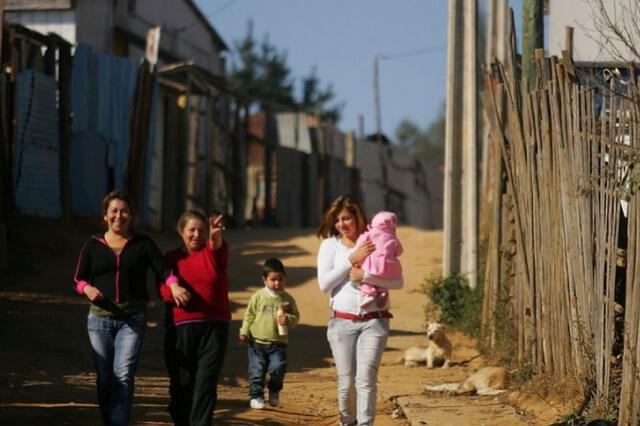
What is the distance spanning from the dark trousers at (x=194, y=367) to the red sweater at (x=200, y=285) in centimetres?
6

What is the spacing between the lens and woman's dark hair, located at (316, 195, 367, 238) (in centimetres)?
776

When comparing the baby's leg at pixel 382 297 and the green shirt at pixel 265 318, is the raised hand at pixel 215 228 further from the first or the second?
the green shirt at pixel 265 318

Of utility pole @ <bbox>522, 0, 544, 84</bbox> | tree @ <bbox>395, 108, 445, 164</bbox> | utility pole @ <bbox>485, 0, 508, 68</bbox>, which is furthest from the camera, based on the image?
tree @ <bbox>395, 108, 445, 164</bbox>

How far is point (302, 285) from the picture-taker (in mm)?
17906

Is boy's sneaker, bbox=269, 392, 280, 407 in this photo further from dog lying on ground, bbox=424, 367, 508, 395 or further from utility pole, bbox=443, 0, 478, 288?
utility pole, bbox=443, 0, 478, 288

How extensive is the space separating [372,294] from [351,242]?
1.32 feet

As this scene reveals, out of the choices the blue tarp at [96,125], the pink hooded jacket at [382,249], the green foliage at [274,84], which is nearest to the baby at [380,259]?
the pink hooded jacket at [382,249]

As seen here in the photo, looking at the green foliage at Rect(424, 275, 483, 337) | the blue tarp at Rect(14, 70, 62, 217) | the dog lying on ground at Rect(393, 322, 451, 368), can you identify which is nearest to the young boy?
the dog lying on ground at Rect(393, 322, 451, 368)

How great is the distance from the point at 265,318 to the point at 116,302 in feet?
7.85

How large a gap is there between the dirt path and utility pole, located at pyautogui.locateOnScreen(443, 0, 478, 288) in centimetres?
117

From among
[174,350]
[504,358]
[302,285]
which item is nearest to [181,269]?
[174,350]

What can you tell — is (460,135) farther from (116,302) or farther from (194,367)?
(116,302)

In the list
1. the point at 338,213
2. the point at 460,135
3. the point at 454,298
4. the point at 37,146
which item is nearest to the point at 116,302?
the point at 338,213

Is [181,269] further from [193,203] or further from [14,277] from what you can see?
[193,203]
